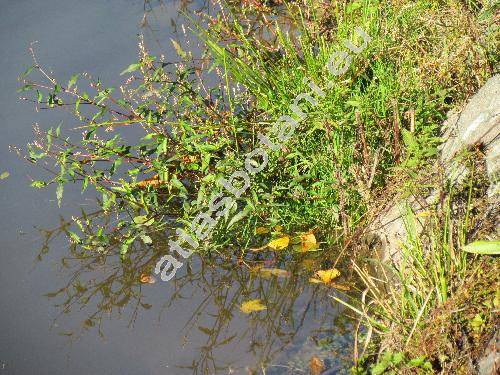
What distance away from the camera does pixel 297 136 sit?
349 centimetres

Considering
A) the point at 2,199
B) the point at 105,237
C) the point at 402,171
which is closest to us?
the point at 402,171

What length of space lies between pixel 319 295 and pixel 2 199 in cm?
216

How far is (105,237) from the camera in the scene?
3502 mm

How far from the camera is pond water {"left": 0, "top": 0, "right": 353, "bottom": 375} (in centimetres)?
289

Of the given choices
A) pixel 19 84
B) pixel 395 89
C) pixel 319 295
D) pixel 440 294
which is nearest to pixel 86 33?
pixel 19 84

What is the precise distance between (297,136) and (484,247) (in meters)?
1.31

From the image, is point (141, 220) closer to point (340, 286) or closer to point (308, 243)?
point (308, 243)

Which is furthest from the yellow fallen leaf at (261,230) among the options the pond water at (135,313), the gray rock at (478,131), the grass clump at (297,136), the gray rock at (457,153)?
the gray rock at (478,131)

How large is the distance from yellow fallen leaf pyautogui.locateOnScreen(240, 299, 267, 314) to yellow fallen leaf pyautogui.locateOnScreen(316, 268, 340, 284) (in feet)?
1.07

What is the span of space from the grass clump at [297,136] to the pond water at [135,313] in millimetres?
204

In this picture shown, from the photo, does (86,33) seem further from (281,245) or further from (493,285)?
(493,285)

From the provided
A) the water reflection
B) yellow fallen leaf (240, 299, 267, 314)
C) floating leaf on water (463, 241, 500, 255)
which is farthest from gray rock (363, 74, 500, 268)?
yellow fallen leaf (240, 299, 267, 314)

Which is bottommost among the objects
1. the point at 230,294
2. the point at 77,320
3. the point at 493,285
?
the point at 493,285

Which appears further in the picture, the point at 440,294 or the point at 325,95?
the point at 325,95
